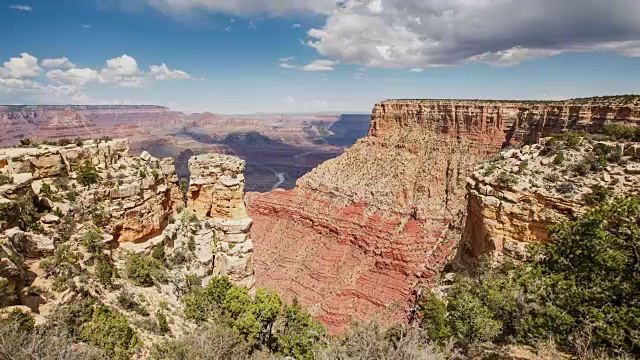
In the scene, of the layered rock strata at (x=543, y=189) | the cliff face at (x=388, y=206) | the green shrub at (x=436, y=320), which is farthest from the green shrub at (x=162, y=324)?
the cliff face at (x=388, y=206)

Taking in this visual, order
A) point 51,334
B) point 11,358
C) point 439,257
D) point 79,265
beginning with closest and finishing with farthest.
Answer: point 11,358
point 51,334
point 79,265
point 439,257

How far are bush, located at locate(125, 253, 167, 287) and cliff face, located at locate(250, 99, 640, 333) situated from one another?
82.2ft

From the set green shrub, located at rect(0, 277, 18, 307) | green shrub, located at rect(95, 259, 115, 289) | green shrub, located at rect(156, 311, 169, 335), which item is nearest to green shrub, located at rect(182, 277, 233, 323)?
green shrub, located at rect(156, 311, 169, 335)

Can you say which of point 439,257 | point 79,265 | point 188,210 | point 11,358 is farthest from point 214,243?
point 439,257

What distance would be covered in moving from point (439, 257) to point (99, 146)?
120 ft

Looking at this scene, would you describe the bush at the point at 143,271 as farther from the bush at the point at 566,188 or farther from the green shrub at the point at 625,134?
the green shrub at the point at 625,134

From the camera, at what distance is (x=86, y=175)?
14.8 meters

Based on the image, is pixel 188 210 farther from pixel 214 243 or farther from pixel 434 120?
pixel 434 120

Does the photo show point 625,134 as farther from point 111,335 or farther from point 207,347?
point 111,335

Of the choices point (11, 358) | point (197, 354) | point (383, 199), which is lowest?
point (383, 199)

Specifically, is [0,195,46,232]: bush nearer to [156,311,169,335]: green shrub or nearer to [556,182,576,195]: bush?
[156,311,169,335]: green shrub

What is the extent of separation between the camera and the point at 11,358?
7.60 meters

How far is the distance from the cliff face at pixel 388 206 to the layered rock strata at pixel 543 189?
1778 centimetres

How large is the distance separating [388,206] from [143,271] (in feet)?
134
